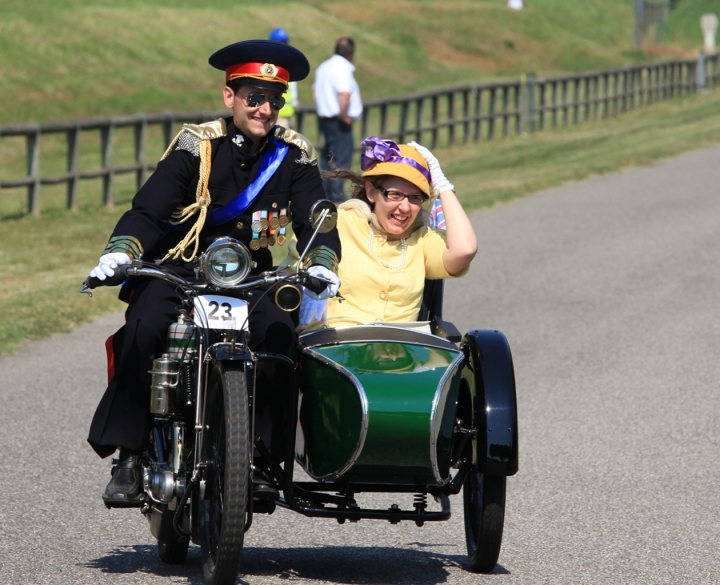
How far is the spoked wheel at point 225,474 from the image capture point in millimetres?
4402

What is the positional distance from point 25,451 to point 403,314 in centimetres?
251

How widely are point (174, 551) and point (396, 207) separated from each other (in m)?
1.61

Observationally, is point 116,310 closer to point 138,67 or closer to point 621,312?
point 621,312

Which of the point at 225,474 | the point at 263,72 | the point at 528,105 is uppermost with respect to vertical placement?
the point at 528,105

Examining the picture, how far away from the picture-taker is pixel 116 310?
1139 cm

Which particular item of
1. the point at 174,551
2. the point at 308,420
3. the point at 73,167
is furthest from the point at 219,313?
the point at 73,167

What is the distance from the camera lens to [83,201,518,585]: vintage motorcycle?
4.55 m

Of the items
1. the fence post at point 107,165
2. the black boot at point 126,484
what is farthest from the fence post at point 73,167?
the black boot at point 126,484

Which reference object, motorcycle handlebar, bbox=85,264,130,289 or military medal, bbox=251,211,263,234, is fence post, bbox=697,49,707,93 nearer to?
military medal, bbox=251,211,263,234

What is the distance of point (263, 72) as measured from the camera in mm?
5098

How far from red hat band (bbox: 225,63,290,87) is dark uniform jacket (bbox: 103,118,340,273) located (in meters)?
0.21

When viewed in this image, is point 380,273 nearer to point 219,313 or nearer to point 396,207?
point 396,207

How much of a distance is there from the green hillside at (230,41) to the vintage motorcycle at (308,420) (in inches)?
992

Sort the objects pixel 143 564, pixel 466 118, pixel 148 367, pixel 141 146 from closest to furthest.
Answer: pixel 148 367
pixel 143 564
pixel 141 146
pixel 466 118
